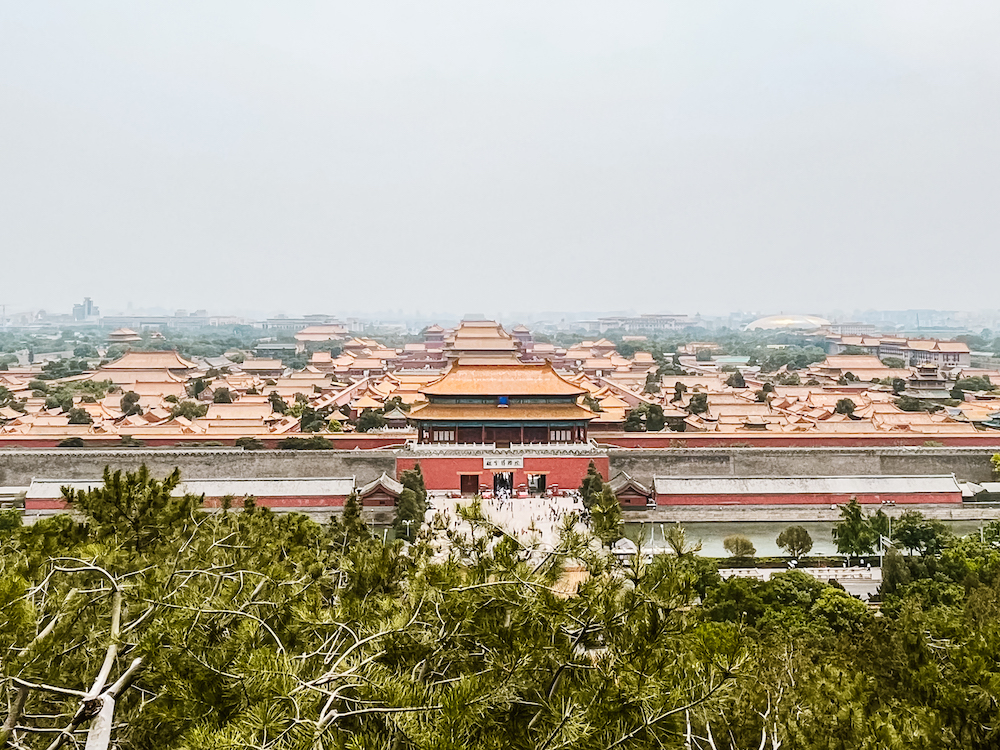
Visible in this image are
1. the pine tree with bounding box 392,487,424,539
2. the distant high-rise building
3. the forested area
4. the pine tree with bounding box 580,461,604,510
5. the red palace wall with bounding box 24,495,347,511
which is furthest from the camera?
the distant high-rise building

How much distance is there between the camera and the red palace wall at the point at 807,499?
59.8 ft

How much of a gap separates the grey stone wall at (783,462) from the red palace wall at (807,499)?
1.92m

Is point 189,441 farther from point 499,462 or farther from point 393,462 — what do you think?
point 499,462

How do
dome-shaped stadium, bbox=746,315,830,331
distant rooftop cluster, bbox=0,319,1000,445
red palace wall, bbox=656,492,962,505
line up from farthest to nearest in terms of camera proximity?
dome-shaped stadium, bbox=746,315,830,331
distant rooftop cluster, bbox=0,319,1000,445
red palace wall, bbox=656,492,962,505

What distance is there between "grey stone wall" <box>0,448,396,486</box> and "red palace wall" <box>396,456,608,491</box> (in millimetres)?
1291

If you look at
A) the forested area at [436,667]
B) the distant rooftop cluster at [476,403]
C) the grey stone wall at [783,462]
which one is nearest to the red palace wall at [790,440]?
the distant rooftop cluster at [476,403]

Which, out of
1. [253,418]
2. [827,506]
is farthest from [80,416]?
[827,506]

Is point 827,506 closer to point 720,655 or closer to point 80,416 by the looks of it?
point 720,655

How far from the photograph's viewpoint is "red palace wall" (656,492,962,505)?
18.2 m

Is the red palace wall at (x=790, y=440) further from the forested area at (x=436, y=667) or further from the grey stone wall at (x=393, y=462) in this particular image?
the forested area at (x=436, y=667)

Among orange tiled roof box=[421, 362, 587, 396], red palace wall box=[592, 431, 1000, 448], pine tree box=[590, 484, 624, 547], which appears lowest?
red palace wall box=[592, 431, 1000, 448]

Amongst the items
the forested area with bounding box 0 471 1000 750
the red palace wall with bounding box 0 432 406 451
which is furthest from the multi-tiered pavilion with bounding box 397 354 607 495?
the forested area with bounding box 0 471 1000 750

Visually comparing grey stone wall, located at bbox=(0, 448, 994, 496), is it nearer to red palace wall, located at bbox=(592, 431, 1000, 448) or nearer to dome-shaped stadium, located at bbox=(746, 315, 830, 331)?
red palace wall, located at bbox=(592, 431, 1000, 448)

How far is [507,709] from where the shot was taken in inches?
134
